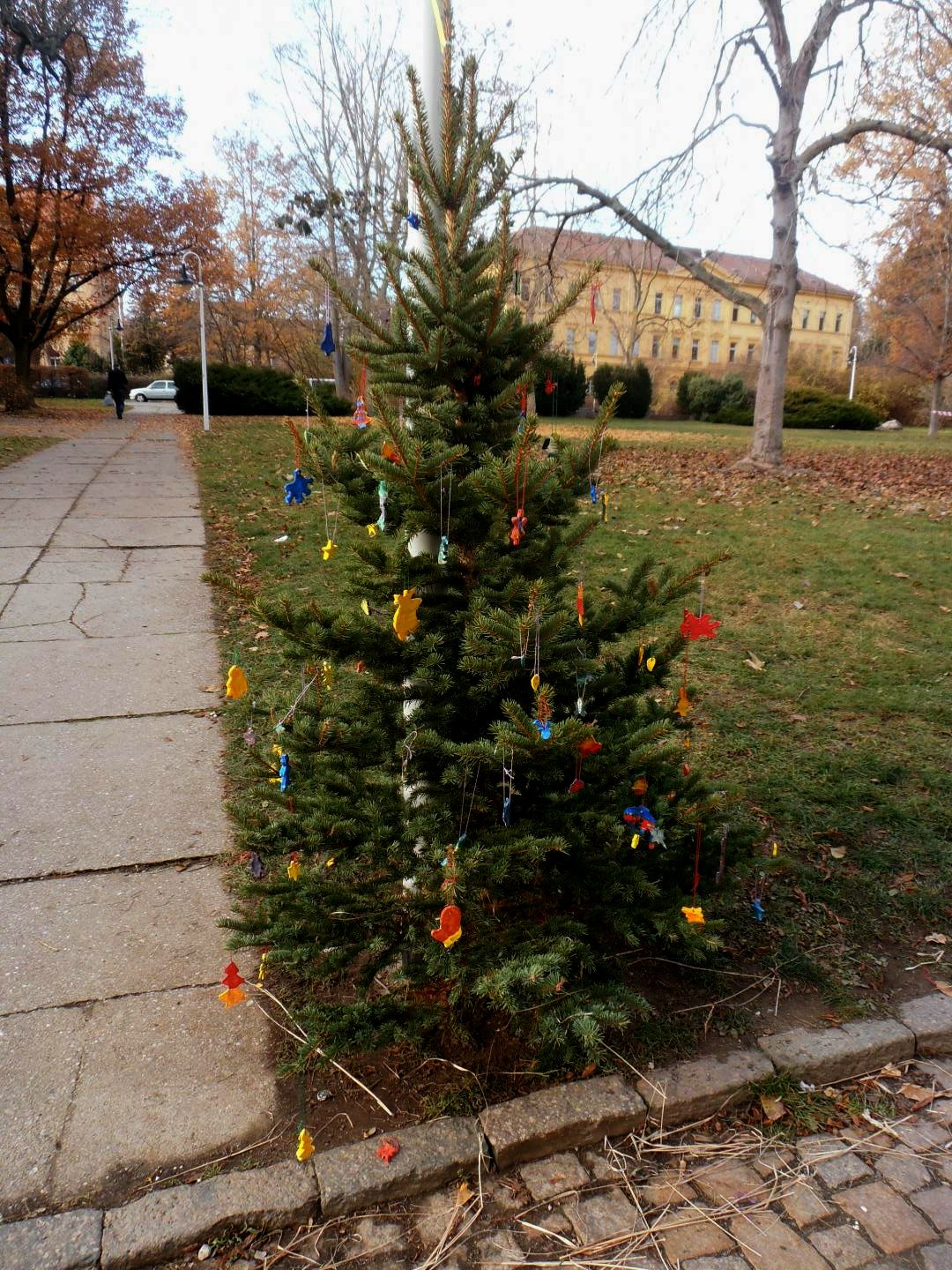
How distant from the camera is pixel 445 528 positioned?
2.61 metres

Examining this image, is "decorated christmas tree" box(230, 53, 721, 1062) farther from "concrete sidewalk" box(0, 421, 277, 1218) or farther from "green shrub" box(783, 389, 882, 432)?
"green shrub" box(783, 389, 882, 432)

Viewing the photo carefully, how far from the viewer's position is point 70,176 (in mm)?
22375

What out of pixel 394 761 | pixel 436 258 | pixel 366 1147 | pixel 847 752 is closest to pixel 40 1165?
pixel 366 1147

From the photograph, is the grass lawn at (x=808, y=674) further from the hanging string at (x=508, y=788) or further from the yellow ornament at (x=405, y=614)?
the yellow ornament at (x=405, y=614)

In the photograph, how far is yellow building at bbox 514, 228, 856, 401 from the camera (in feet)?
42.3

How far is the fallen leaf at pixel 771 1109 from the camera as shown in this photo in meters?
2.49

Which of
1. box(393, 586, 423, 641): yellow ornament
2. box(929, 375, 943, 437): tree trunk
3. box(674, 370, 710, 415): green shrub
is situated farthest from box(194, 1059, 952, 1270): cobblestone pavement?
box(674, 370, 710, 415): green shrub

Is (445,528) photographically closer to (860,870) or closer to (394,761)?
(394,761)

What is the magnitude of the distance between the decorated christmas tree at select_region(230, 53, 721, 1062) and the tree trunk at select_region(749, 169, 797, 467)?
492 inches

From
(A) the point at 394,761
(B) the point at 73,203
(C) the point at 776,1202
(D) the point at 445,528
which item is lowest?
(C) the point at 776,1202

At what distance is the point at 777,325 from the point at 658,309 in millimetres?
44808

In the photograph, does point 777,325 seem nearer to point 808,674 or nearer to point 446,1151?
point 808,674

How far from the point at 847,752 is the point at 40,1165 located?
3860mm

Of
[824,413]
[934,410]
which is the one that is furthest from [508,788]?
[824,413]
